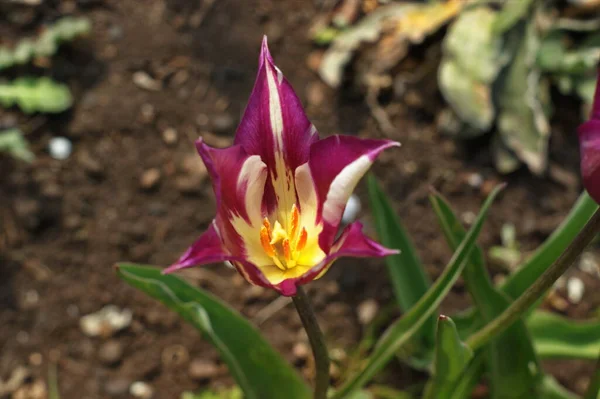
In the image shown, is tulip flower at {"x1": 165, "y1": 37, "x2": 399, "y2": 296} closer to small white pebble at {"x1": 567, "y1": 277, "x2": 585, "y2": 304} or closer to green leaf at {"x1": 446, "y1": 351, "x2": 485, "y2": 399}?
green leaf at {"x1": 446, "y1": 351, "x2": 485, "y2": 399}

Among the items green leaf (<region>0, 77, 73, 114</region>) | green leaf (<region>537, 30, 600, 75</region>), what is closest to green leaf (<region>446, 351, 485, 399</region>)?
green leaf (<region>537, 30, 600, 75</region>)

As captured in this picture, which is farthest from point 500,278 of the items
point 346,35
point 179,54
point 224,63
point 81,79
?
point 81,79

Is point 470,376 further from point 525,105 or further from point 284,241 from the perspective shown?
point 525,105

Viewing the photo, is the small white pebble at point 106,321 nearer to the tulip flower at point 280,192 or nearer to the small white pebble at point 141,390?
the small white pebble at point 141,390

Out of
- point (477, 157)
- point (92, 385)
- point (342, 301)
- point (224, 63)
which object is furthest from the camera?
point (224, 63)

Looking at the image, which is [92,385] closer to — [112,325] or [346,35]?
[112,325]

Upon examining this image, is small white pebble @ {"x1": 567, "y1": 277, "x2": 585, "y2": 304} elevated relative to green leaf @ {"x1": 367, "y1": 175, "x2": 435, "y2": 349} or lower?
lower
